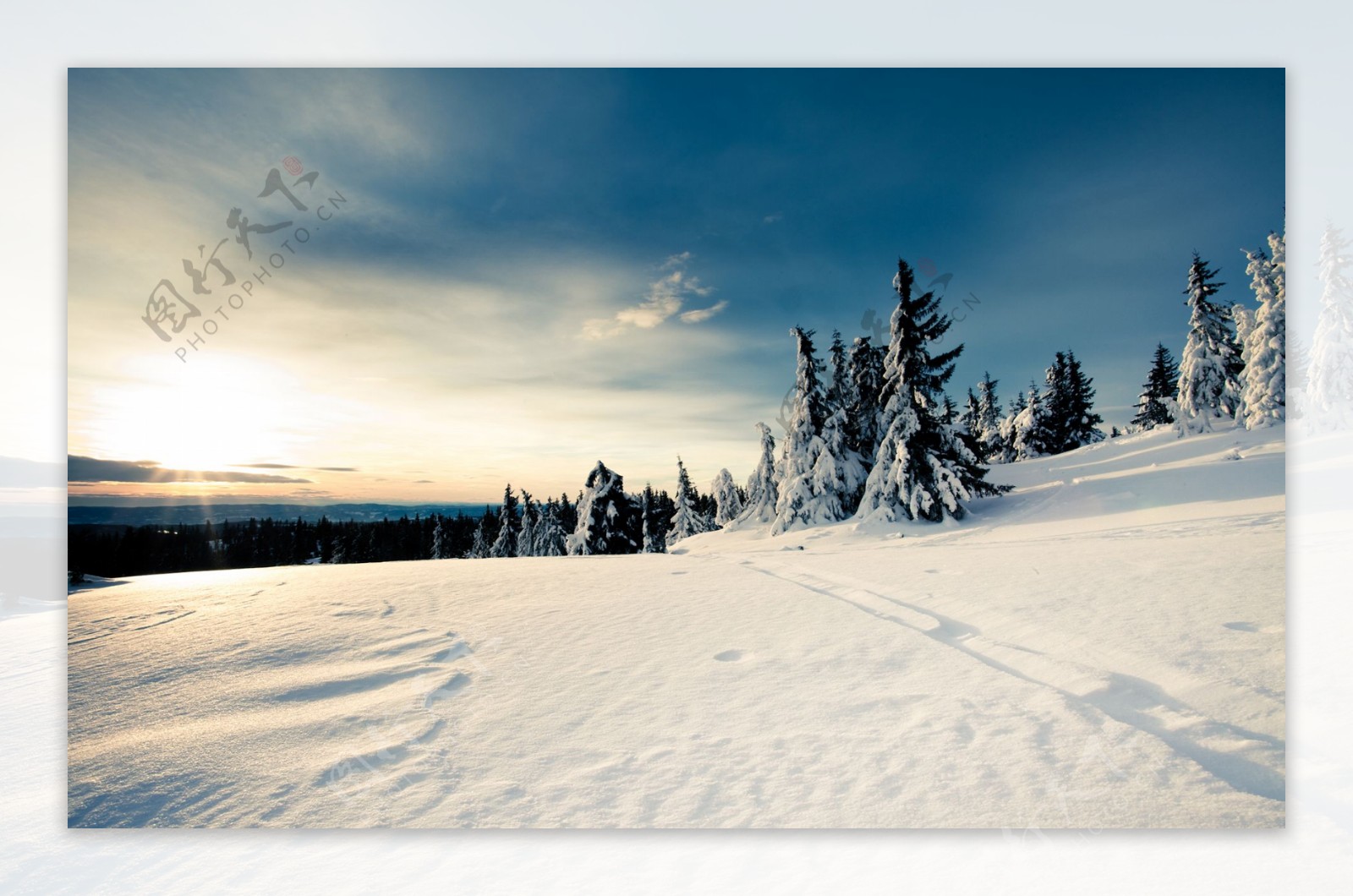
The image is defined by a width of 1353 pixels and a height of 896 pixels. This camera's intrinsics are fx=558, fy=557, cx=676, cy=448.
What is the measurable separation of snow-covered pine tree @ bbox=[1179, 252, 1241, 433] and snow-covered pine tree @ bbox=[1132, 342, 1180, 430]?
9cm

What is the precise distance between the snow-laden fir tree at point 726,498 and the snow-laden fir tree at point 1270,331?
4263mm

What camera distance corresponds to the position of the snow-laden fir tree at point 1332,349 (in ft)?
12.5

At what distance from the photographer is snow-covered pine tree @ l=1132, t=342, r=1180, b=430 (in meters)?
4.73

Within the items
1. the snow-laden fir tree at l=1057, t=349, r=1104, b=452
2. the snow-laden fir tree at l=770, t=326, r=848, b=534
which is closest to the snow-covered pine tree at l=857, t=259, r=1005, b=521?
the snow-laden fir tree at l=770, t=326, r=848, b=534

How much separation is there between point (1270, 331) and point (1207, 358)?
4.20 ft

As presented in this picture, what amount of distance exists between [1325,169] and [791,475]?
10.5 metres

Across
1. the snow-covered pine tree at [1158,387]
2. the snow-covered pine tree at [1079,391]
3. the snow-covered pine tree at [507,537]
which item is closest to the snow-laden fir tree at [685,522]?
the snow-covered pine tree at [507,537]

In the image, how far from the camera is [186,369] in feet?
13.6

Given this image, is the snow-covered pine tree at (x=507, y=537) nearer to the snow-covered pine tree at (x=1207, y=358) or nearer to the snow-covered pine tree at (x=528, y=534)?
the snow-covered pine tree at (x=528, y=534)

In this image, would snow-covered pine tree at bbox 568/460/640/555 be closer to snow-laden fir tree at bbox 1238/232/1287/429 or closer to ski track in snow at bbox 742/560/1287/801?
ski track in snow at bbox 742/560/1287/801

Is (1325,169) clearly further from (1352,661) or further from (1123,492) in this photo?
(1123,492)

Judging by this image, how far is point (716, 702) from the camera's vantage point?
333cm

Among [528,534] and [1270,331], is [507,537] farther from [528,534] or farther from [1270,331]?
[1270,331]

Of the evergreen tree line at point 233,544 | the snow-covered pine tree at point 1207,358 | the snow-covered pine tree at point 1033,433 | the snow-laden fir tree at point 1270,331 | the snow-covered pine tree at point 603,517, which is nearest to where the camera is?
the snow-laden fir tree at point 1270,331
